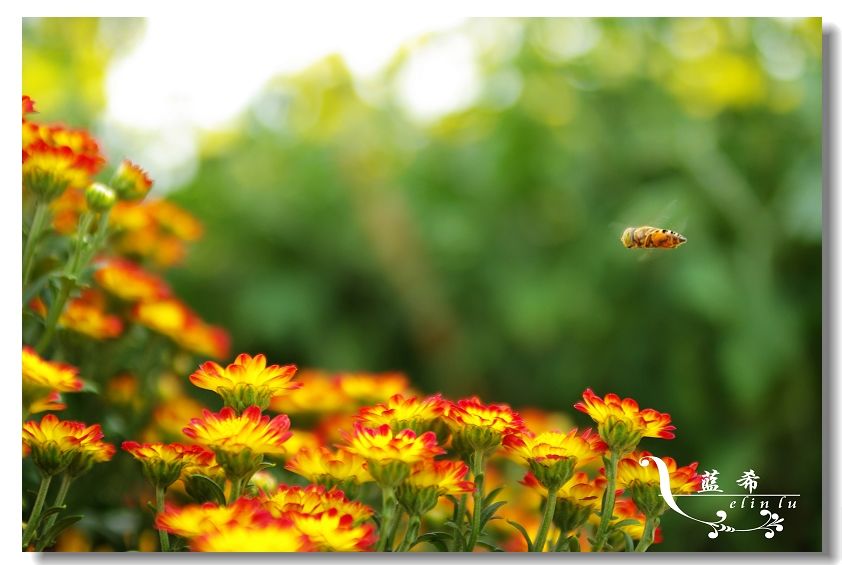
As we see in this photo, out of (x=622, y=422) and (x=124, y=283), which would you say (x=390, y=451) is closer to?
(x=622, y=422)

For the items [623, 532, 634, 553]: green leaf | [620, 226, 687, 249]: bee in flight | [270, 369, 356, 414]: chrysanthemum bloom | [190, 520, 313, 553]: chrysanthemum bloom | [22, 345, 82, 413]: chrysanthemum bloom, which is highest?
[620, 226, 687, 249]: bee in flight

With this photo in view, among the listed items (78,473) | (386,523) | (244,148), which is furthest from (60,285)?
(244,148)

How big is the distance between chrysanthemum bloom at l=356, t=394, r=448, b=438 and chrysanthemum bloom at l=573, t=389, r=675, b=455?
101mm

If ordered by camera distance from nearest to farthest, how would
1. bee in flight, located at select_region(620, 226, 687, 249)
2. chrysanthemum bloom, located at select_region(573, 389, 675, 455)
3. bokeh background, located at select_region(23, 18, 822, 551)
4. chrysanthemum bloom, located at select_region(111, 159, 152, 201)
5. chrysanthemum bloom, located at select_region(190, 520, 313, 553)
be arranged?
1. chrysanthemum bloom, located at select_region(190, 520, 313, 553)
2. chrysanthemum bloom, located at select_region(573, 389, 675, 455)
3. chrysanthemum bloom, located at select_region(111, 159, 152, 201)
4. bee in flight, located at select_region(620, 226, 687, 249)
5. bokeh background, located at select_region(23, 18, 822, 551)

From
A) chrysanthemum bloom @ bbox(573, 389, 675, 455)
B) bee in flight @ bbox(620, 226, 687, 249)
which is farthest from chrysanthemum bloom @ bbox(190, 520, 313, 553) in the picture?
bee in flight @ bbox(620, 226, 687, 249)

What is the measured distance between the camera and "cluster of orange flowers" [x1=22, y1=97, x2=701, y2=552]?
50 centimetres

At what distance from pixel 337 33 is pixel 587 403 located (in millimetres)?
554

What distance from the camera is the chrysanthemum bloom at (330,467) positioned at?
554 millimetres

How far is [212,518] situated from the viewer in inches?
18.1

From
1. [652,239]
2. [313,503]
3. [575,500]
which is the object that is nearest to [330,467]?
[313,503]

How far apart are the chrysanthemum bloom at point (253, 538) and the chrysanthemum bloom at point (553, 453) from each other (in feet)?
0.49

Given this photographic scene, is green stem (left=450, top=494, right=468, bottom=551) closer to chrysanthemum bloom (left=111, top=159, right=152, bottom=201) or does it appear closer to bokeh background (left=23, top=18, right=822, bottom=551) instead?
chrysanthemum bloom (left=111, top=159, right=152, bottom=201)

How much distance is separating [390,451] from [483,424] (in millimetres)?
64

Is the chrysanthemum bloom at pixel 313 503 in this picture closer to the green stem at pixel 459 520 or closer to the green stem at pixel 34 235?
the green stem at pixel 459 520
